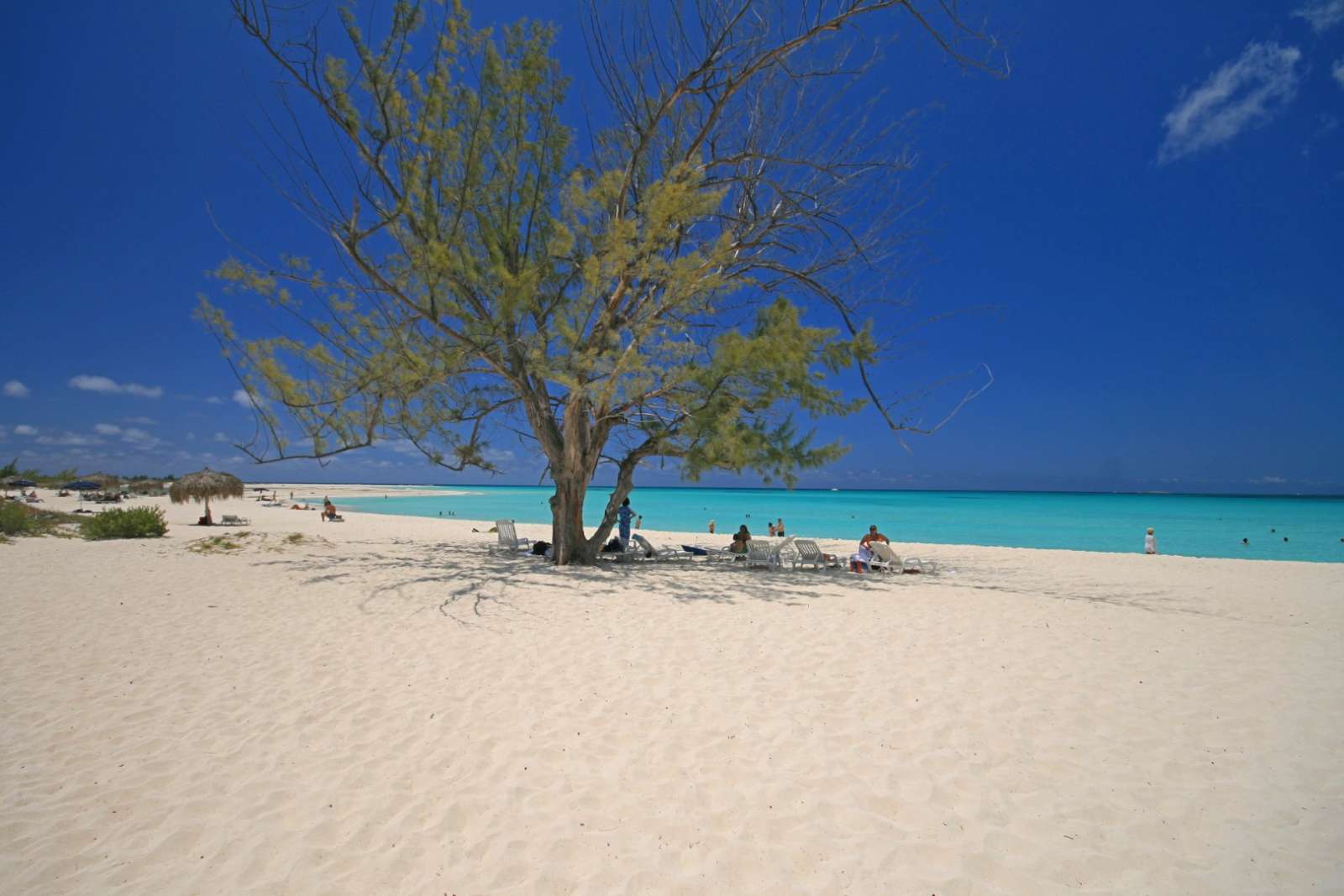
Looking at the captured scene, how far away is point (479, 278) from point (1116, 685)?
10.8 meters

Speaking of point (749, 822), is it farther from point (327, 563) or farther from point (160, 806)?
point (327, 563)

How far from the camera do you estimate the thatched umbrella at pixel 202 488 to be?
66.3 feet

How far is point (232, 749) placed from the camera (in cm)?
393

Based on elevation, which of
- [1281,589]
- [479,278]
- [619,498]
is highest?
[479,278]

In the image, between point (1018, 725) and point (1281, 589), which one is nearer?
point (1018, 725)

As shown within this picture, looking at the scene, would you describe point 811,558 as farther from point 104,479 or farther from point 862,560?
point 104,479

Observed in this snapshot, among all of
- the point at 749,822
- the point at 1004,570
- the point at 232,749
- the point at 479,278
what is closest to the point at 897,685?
the point at 749,822

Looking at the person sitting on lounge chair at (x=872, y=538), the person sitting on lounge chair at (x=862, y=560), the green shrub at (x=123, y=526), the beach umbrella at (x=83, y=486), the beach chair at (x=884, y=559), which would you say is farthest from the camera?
the beach umbrella at (x=83, y=486)

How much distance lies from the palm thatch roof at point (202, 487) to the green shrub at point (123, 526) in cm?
379

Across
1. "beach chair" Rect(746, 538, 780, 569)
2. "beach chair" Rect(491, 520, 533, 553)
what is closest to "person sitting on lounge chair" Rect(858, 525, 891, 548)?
"beach chair" Rect(746, 538, 780, 569)

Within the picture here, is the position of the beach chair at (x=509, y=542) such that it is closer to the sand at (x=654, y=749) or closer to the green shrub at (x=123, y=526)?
the sand at (x=654, y=749)

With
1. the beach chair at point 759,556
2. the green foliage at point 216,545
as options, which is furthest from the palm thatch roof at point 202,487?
A: the beach chair at point 759,556

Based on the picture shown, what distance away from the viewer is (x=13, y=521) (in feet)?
49.9

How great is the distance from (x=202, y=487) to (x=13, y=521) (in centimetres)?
523
